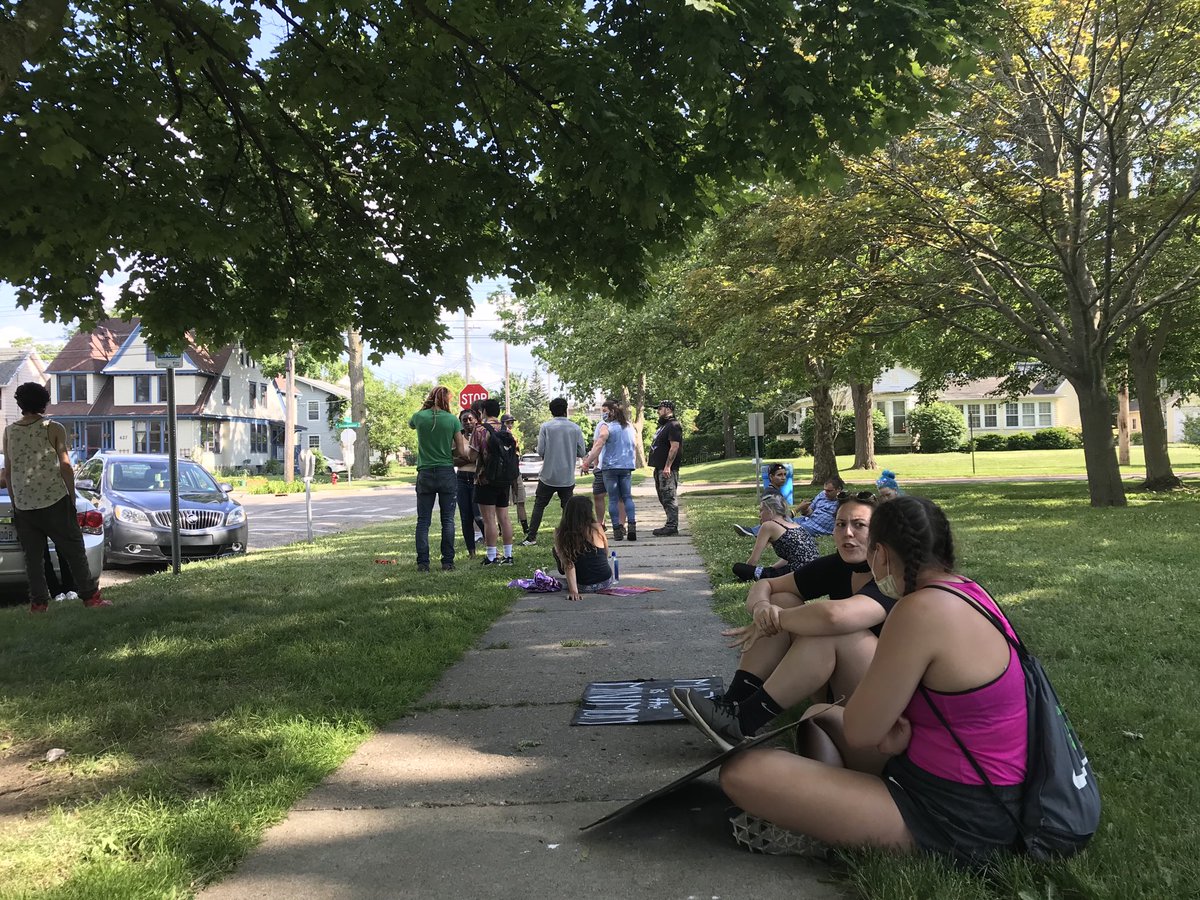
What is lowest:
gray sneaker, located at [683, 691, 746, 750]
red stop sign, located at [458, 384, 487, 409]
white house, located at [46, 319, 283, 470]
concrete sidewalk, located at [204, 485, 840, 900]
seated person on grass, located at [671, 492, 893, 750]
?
concrete sidewalk, located at [204, 485, 840, 900]

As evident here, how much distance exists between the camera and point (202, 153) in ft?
22.5

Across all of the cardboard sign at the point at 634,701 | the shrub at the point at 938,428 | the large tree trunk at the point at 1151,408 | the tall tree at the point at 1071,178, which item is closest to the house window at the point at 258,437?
the shrub at the point at 938,428

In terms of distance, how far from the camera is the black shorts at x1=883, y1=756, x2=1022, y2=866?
2549 millimetres

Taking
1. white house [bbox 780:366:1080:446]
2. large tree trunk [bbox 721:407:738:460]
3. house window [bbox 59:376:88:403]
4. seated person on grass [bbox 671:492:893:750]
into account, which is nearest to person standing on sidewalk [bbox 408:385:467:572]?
seated person on grass [bbox 671:492:893:750]

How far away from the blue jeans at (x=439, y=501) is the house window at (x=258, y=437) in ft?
165

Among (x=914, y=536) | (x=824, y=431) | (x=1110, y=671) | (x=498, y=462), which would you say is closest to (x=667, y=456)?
(x=498, y=462)

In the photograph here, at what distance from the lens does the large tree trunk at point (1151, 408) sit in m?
20.2

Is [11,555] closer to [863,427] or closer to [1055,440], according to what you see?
[863,427]

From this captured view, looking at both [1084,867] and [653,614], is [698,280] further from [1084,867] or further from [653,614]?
[1084,867]

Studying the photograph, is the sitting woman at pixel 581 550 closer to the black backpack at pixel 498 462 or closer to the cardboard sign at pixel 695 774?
the black backpack at pixel 498 462

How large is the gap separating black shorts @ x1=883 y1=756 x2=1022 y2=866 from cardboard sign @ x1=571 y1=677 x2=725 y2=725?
1612 millimetres

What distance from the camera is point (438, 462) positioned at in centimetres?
925

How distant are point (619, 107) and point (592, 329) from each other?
21787mm

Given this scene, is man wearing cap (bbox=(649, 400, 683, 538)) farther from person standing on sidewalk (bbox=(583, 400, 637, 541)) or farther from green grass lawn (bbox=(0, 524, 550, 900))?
green grass lawn (bbox=(0, 524, 550, 900))
